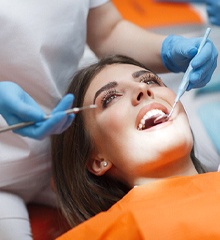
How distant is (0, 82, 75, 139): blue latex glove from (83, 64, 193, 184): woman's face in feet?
0.81

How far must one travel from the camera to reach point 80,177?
4.60 feet

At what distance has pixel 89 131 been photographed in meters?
1.36

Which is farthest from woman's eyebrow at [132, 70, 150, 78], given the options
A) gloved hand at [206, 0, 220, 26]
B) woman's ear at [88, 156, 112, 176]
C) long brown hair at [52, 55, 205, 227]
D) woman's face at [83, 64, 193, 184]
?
gloved hand at [206, 0, 220, 26]

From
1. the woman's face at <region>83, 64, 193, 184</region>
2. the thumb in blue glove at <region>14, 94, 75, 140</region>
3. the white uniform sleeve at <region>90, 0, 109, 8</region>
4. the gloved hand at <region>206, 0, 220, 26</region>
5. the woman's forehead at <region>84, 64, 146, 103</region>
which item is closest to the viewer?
the thumb in blue glove at <region>14, 94, 75, 140</region>

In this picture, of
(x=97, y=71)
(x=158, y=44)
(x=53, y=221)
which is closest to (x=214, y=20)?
(x=158, y=44)

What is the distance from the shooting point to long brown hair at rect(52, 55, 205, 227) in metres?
1.39

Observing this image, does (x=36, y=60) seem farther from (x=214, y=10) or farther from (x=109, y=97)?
(x=214, y=10)

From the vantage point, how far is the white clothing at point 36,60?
136 cm

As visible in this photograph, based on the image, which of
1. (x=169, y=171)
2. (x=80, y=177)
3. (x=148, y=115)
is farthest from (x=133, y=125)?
(x=80, y=177)

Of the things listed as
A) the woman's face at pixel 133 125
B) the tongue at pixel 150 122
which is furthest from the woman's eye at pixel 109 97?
the tongue at pixel 150 122

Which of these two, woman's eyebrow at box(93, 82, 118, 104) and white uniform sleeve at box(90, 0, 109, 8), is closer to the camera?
woman's eyebrow at box(93, 82, 118, 104)

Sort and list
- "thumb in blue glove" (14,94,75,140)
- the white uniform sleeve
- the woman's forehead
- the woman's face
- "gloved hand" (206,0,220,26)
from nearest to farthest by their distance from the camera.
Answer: "thumb in blue glove" (14,94,75,140) → the woman's face → the woman's forehead → the white uniform sleeve → "gloved hand" (206,0,220,26)

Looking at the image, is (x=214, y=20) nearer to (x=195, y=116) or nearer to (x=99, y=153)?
(x=195, y=116)

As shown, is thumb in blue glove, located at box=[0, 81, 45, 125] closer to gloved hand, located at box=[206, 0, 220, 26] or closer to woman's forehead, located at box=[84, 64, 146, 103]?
woman's forehead, located at box=[84, 64, 146, 103]
